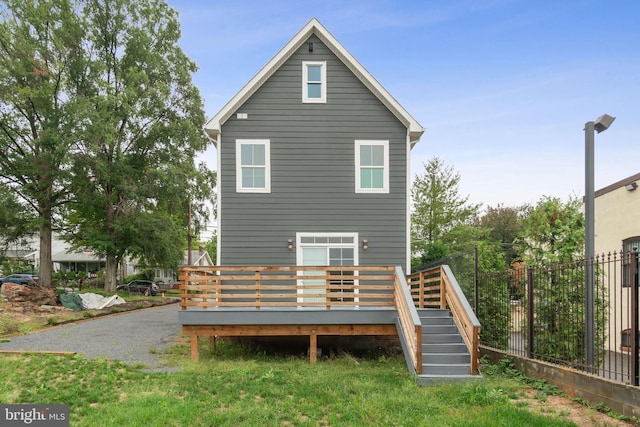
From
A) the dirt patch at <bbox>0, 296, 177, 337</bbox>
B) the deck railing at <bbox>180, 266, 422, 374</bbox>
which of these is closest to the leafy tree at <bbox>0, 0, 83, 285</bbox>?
the dirt patch at <bbox>0, 296, 177, 337</bbox>

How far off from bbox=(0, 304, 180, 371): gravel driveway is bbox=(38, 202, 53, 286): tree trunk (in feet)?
39.8

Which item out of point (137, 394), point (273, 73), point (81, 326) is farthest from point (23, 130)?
point (137, 394)

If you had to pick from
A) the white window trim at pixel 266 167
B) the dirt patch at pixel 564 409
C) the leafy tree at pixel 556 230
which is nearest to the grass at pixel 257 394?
the dirt patch at pixel 564 409

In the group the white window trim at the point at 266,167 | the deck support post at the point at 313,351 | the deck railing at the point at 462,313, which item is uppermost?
the white window trim at the point at 266,167

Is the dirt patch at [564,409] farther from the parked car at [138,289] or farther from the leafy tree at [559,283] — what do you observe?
the parked car at [138,289]

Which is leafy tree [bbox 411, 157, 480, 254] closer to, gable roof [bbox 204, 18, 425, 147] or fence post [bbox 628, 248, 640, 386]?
gable roof [bbox 204, 18, 425, 147]

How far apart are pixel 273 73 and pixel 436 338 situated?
788 cm

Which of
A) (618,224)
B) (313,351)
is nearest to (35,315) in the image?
(313,351)

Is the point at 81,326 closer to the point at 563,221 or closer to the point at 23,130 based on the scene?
the point at 563,221

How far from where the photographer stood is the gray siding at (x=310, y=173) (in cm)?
1242

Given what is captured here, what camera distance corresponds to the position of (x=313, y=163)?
1270 cm

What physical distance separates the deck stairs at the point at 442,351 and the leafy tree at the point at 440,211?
1536cm

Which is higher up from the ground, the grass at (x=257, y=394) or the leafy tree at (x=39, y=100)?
the leafy tree at (x=39, y=100)

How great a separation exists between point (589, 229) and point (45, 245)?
28730 mm
